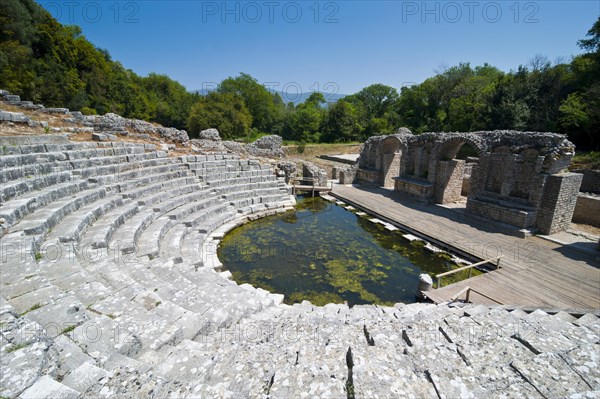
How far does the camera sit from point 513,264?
7418 mm

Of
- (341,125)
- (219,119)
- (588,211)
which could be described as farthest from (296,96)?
(341,125)

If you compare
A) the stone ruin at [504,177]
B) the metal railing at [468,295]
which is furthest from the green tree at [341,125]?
the metal railing at [468,295]

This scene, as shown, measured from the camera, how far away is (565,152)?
8.83 meters

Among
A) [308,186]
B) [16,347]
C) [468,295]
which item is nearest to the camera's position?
[16,347]

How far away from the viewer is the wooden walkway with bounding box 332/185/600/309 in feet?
19.7

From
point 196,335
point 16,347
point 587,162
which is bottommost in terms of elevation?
point 196,335

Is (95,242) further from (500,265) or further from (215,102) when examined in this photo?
(215,102)

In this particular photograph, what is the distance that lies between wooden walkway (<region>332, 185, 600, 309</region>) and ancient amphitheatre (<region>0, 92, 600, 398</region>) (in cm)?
5

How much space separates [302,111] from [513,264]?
123 feet

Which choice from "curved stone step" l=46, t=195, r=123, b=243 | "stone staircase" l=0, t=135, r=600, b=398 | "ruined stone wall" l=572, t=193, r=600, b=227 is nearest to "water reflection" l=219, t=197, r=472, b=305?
"stone staircase" l=0, t=135, r=600, b=398

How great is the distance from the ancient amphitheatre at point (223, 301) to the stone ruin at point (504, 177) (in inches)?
2.5

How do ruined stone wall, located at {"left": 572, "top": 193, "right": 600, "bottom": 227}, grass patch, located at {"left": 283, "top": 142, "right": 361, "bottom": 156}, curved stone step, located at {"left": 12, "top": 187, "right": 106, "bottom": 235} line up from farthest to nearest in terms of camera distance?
1. grass patch, located at {"left": 283, "top": 142, "right": 361, "bottom": 156}
2. ruined stone wall, located at {"left": 572, "top": 193, "right": 600, "bottom": 227}
3. curved stone step, located at {"left": 12, "top": 187, "right": 106, "bottom": 235}

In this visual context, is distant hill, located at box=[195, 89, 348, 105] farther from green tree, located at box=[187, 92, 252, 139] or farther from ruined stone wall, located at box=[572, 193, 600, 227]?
ruined stone wall, located at box=[572, 193, 600, 227]

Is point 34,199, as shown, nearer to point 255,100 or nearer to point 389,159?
point 389,159
